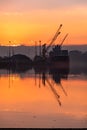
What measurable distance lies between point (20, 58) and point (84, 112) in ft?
392

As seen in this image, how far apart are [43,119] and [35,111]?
235cm

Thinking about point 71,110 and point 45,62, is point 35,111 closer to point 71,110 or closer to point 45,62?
point 71,110

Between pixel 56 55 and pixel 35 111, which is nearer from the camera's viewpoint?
pixel 35 111

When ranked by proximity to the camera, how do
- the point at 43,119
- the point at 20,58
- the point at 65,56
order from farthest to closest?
the point at 20,58
the point at 65,56
the point at 43,119

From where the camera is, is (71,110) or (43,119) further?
(71,110)

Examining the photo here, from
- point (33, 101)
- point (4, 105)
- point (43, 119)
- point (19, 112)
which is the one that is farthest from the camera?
point (33, 101)

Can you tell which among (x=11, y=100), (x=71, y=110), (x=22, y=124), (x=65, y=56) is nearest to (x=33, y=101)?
(x=11, y=100)

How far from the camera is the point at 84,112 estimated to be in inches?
596

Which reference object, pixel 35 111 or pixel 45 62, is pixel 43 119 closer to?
pixel 35 111

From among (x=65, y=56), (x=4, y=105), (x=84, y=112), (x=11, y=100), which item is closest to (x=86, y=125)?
(x=84, y=112)

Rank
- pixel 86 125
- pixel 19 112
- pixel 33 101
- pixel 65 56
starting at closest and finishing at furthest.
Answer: pixel 86 125 → pixel 19 112 → pixel 33 101 → pixel 65 56

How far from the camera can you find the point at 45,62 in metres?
126

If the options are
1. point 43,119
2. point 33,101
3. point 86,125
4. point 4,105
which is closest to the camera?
point 86,125

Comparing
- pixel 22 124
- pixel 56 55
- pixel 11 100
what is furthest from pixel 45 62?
pixel 22 124
